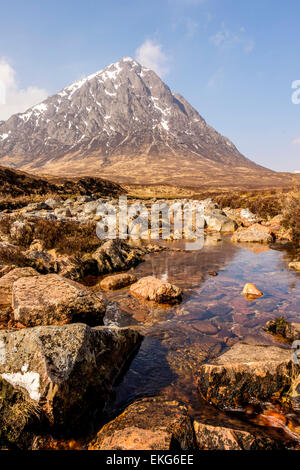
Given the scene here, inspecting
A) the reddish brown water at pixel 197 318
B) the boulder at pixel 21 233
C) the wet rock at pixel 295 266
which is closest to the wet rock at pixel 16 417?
the reddish brown water at pixel 197 318

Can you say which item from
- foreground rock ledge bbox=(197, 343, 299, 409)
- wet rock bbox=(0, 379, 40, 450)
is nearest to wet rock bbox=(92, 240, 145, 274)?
foreground rock ledge bbox=(197, 343, 299, 409)

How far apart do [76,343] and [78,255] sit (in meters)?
9.84

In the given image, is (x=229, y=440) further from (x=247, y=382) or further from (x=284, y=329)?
(x=284, y=329)

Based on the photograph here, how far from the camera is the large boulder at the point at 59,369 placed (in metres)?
4.43

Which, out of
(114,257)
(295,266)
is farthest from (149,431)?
(295,266)

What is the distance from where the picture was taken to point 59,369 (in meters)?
4.59

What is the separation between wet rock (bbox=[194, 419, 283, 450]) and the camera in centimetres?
408

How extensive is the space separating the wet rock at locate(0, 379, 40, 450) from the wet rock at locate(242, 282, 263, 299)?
332 inches

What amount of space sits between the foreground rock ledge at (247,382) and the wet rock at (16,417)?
3.15 m

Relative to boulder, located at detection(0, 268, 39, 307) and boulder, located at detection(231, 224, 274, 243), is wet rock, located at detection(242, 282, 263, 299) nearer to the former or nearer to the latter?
boulder, located at detection(0, 268, 39, 307)

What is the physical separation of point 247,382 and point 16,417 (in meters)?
4.06

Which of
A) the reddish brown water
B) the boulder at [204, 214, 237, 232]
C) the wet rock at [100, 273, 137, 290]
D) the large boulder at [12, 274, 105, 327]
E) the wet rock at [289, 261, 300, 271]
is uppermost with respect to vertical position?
the boulder at [204, 214, 237, 232]

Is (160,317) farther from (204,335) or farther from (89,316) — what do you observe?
(89,316)
